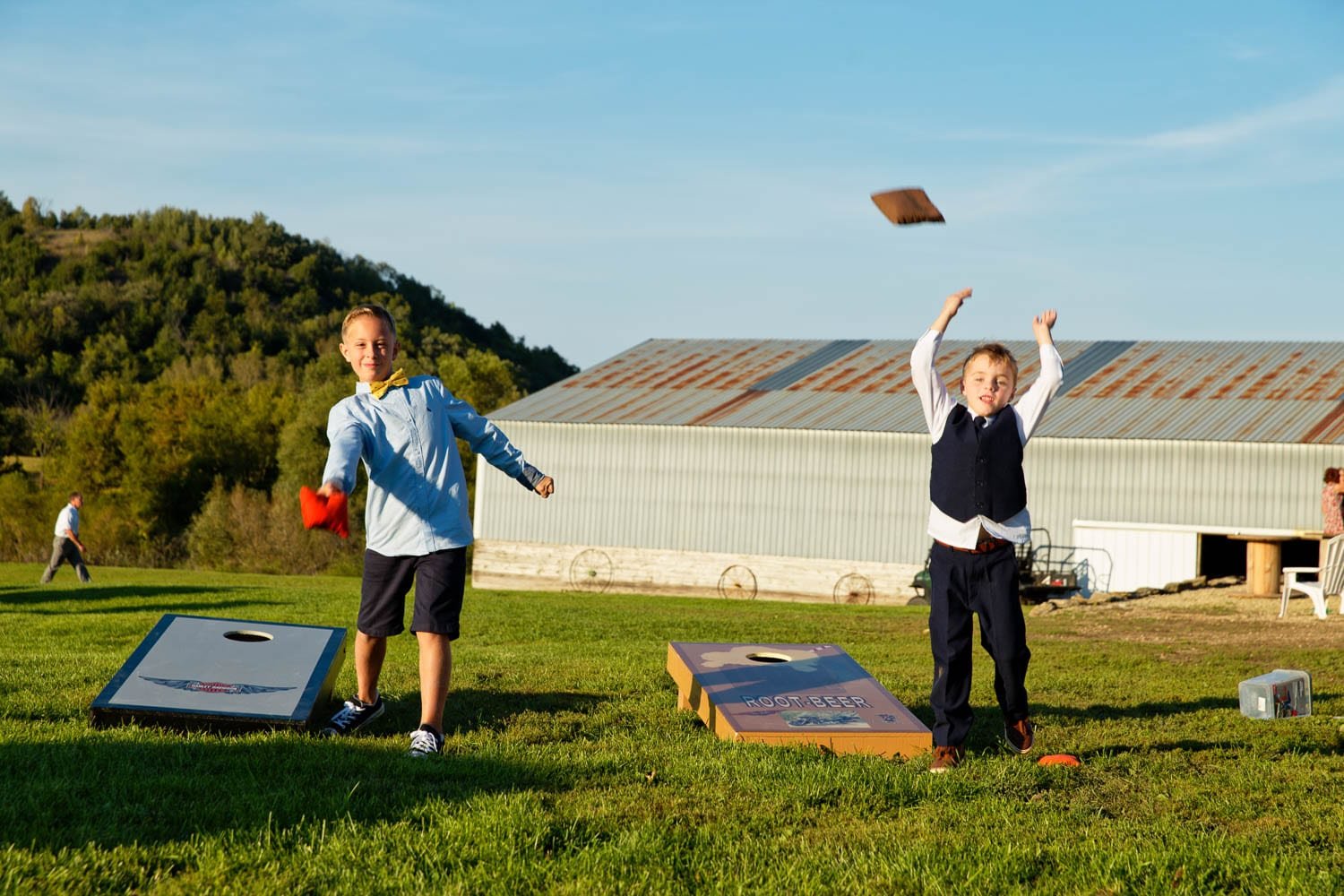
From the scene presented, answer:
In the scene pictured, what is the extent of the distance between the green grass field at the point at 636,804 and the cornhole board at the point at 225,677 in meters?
0.18

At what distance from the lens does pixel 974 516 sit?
587cm

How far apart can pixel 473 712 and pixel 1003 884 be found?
353 centimetres

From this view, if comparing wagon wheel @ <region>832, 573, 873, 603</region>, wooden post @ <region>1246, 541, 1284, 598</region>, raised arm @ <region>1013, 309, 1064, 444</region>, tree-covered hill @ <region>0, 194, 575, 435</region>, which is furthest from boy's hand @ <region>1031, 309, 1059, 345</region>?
tree-covered hill @ <region>0, 194, 575, 435</region>

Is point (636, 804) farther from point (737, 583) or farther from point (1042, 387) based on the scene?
point (737, 583)

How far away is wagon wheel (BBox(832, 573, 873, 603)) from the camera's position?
31.5 meters

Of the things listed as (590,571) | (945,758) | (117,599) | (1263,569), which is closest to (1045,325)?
(945,758)

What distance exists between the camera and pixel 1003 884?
3863 millimetres

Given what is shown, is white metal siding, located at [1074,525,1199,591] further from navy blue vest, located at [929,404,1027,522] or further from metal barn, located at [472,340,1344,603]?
navy blue vest, located at [929,404,1027,522]

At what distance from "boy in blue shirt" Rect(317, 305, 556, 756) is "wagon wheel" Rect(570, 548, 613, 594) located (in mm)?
28365

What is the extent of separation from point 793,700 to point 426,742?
1.94 m

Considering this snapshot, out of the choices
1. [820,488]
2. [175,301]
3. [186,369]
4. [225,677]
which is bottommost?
[225,677]

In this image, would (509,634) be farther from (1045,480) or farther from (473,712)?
(1045,480)

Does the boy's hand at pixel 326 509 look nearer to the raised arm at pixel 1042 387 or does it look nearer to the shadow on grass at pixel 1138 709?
the raised arm at pixel 1042 387

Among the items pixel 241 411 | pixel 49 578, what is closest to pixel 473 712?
pixel 49 578
